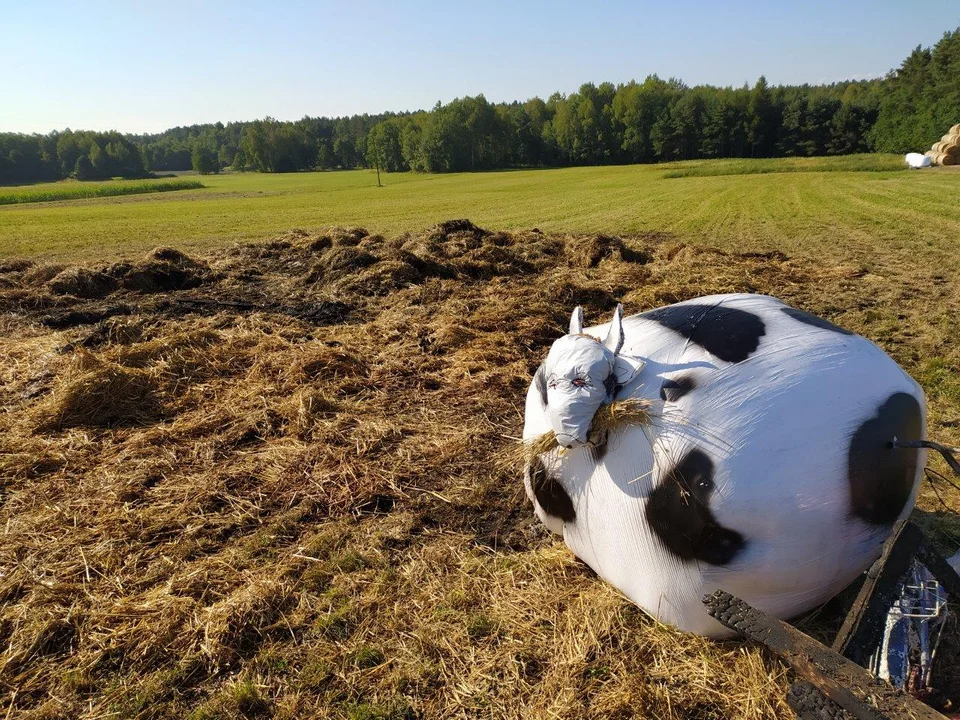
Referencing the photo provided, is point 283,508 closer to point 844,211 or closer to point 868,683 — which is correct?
point 868,683

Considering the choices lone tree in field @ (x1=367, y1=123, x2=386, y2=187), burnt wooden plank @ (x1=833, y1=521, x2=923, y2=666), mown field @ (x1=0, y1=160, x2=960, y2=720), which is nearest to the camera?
burnt wooden plank @ (x1=833, y1=521, x2=923, y2=666)

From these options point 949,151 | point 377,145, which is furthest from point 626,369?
point 377,145

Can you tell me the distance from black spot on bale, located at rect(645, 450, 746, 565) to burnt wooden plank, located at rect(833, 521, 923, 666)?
0.49 m

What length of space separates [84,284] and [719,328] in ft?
39.6

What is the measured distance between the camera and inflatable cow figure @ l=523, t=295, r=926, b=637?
2.48m

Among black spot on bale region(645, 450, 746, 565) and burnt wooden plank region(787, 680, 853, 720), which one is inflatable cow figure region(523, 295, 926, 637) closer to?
black spot on bale region(645, 450, 746, 565)

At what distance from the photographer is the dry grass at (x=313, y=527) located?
9.18 ft

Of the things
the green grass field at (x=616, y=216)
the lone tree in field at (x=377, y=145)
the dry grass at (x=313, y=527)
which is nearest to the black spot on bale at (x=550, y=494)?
the dry grass at (x=313, y=527)

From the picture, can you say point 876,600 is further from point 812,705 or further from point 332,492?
point 332,492

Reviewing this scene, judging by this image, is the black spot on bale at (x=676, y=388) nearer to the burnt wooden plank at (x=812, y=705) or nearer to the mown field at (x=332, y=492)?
the mown field at (x=332, y=492)

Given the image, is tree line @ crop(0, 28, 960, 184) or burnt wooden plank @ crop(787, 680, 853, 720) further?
tree line @ crop(0, 28, 960, 184)

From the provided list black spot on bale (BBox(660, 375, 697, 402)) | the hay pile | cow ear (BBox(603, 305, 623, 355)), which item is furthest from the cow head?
the hay pile

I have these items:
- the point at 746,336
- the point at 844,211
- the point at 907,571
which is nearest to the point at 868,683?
the point at 907,571

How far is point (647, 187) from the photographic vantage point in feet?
121
